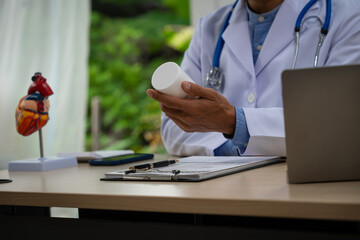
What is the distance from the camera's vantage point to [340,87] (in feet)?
2.31

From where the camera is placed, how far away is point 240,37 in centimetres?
145

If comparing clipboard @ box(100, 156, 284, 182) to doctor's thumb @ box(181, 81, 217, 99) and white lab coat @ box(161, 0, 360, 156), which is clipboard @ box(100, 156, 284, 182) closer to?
doctor's thumb @ box(181, 81, 217, 99)

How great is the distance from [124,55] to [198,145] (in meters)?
4.56

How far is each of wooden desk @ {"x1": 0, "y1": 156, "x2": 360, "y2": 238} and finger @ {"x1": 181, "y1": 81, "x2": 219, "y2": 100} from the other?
0.18 metres

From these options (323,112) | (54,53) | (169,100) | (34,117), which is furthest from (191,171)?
(54,53)

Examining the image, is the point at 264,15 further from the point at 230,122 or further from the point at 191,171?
the point at 191,171

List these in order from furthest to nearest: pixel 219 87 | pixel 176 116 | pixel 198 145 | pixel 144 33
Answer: pixel 144 33
pixel 219 87
pixel 198 145
pixel 176 116

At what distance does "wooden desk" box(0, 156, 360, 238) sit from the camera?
23.0 inches

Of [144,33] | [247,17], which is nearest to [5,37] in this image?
[247,17]

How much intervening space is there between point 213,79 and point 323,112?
75 cm

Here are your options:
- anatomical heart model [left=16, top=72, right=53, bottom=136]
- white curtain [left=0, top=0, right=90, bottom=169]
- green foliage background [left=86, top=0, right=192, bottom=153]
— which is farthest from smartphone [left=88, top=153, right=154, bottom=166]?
green foliage background [left=86, top=0, right=192, bottom=153]

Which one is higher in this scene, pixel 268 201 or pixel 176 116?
pixel 176 116

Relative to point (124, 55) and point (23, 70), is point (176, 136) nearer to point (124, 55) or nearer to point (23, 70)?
point (23, 70)

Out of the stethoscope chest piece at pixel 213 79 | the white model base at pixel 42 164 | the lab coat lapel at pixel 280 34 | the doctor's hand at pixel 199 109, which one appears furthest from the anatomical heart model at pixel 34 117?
the lab coat lapel at pixel 280 34
